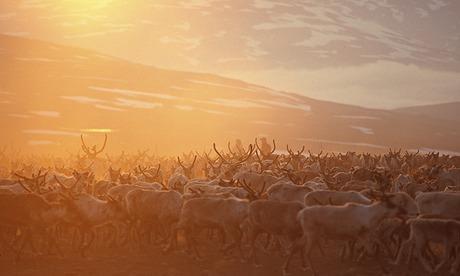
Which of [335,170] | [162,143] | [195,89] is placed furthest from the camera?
[195,89]

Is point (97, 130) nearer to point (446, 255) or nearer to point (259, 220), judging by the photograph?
point (259, 220)

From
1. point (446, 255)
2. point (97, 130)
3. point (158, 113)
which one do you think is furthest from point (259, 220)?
point (158, 113)

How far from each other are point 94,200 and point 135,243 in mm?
1927

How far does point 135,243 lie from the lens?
17547 mm

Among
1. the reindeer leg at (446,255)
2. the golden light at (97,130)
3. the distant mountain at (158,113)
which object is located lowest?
the reindeer leg at (446,255)

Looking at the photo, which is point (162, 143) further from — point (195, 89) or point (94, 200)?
point (94, 200)

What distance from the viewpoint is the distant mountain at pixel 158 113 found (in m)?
97.1

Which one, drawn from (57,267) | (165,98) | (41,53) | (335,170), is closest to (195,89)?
(165,98)

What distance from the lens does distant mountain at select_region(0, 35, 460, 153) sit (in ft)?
318

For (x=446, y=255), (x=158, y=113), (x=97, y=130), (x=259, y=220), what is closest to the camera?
(x=446, y=255)

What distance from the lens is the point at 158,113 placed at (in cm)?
11956

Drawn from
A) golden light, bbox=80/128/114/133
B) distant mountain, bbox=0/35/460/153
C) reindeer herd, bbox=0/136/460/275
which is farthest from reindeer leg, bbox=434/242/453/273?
golden light, bbox=80/128/114/133

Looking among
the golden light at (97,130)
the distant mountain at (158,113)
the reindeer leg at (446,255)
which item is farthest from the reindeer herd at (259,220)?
the golden light at (97,130)

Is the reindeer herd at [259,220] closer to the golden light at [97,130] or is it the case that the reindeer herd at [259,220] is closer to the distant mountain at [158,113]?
the distant mountain at [158,113]
